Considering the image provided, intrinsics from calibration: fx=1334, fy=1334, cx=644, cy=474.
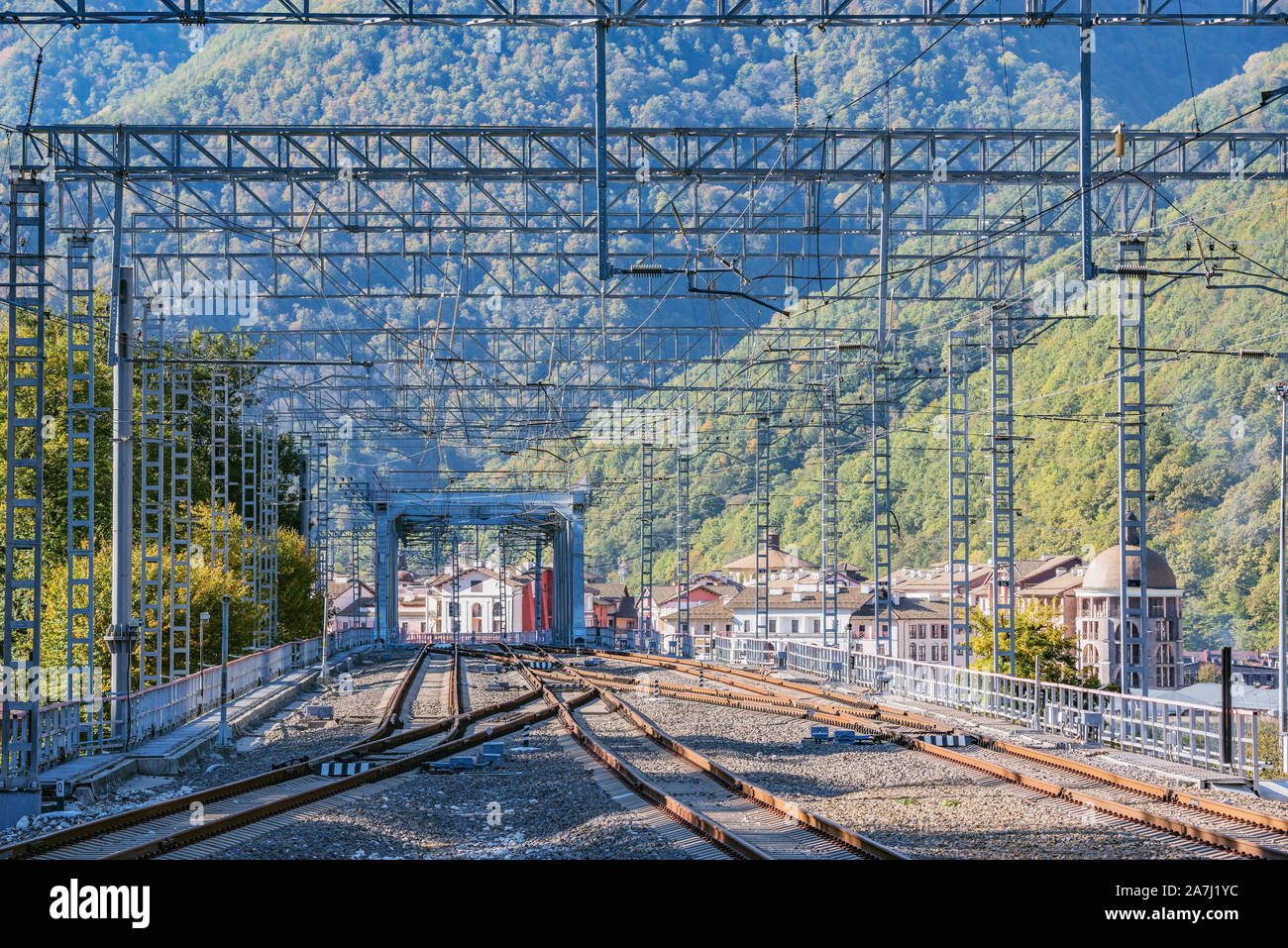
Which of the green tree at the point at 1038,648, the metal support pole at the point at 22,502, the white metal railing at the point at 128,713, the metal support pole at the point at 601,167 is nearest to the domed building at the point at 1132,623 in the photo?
the green tree at the point at 1038,648

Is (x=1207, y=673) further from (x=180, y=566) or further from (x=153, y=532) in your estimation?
(x=153, y=532)

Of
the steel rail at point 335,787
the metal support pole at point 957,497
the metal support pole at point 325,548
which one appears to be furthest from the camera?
the metal support pole at point 325,548

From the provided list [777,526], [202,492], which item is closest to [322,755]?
[202,492]

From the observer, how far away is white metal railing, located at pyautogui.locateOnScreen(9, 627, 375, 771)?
58.2 ft

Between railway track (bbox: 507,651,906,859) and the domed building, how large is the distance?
131ft

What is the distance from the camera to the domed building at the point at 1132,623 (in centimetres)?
6351

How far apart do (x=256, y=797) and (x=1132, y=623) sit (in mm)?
54144

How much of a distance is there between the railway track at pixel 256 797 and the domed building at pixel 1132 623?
40719 millimetres

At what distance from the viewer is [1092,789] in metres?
15.7

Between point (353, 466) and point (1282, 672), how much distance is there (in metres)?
97.1

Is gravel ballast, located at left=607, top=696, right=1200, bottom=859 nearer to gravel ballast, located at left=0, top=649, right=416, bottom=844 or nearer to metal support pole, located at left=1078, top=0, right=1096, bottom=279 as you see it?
gravel ballast, located at left=0, top=649, right=416, bottom=844

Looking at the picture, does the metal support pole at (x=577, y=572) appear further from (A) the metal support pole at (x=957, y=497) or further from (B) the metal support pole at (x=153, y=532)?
(B) the metal support pole at (x=153, y=532)

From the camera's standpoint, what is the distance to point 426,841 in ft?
42.1
